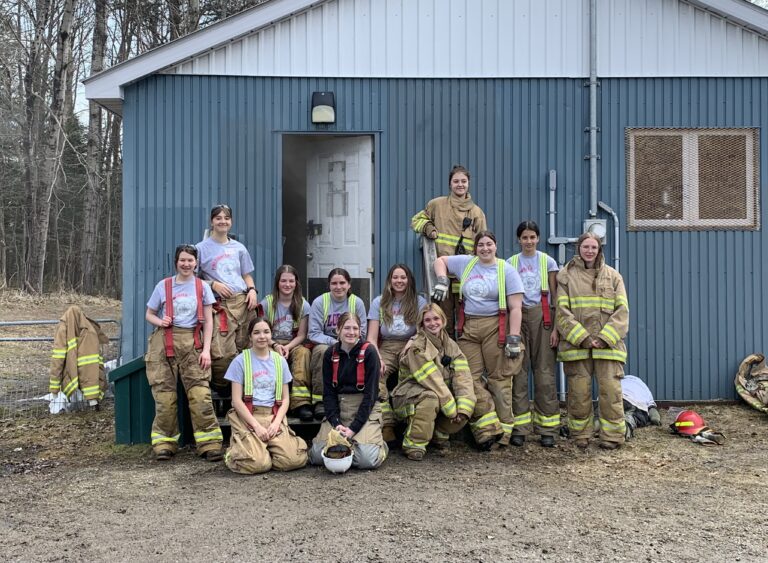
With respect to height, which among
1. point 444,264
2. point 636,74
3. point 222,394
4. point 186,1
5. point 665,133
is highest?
point 186,1

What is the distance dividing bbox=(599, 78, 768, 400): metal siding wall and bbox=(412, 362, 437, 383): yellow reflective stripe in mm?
3132

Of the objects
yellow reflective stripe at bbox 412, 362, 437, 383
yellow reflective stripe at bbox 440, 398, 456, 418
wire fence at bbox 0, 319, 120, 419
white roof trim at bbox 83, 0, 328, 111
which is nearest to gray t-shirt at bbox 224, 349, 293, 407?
yellow reflective stripe at bbox 412, 362, 437, 383

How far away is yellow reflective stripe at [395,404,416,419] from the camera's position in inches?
241

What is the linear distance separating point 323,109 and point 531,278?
291cm

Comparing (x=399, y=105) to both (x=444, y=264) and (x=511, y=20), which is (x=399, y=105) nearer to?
(x=511, y=20)

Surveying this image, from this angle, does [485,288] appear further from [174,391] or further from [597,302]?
[174,391]

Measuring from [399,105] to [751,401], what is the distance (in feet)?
15.7

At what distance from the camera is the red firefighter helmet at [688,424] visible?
6.97 m

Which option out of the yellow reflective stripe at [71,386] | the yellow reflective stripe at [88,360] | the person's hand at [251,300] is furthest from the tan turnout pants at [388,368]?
the yellow reflective stripe at [71,386]

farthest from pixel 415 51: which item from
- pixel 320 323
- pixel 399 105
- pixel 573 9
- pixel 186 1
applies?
pixel 186 1

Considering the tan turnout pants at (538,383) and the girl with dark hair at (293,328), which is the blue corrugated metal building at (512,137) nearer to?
the girl with dark hair at (293,328)

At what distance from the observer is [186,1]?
1964cm

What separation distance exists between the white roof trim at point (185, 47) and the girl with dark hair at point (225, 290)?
7.20ft

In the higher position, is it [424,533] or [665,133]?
[665,133]
